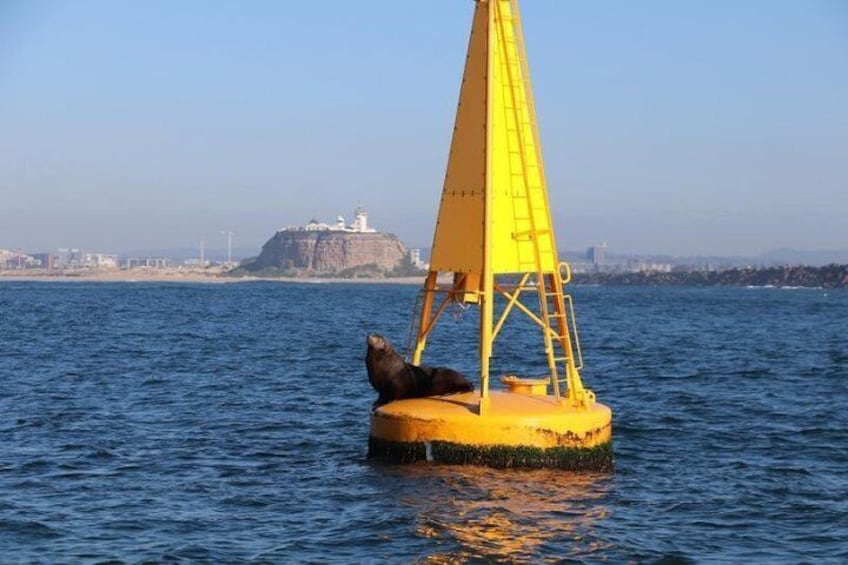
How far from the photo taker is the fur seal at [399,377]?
23.1m

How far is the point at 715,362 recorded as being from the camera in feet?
165

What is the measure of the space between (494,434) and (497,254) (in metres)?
3.09

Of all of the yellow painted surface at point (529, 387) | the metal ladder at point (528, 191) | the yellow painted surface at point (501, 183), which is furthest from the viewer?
the yellow painted surface at point (529, 387)

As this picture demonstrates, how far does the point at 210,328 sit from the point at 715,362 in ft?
110

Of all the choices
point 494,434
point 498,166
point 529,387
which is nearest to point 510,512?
point 494,434

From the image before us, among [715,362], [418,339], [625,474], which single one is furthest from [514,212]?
[715,362]

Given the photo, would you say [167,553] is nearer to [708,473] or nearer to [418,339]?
[418,339]

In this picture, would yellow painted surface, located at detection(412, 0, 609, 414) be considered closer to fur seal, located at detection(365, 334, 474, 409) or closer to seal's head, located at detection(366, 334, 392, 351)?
fur seal, located at detection(365, 334, 474, 409)

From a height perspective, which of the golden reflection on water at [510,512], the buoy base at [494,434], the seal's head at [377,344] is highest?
the seal's head at [377,344]

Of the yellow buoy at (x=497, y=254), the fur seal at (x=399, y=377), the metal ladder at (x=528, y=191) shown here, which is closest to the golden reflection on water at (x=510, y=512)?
the yellow buoy at (x=497, y=254)

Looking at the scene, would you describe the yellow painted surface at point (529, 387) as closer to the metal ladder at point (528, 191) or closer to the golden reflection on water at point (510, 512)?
the metal ladder at point (528, 191)

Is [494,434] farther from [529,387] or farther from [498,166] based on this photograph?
[498,166]

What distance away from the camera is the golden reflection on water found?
17.3 metres

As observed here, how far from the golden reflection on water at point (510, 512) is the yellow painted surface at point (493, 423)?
501mm
